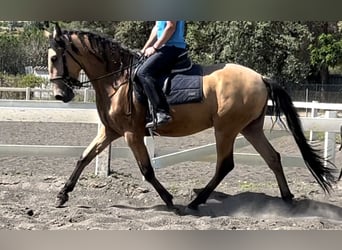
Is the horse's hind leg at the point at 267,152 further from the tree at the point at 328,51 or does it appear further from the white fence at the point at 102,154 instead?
the tree at the point at 328,51

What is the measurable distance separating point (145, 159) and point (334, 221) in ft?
4.85

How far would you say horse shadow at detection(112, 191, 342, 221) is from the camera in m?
4.29

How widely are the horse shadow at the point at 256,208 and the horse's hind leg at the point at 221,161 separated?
9cm

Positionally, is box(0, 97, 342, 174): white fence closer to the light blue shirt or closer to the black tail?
the black tail

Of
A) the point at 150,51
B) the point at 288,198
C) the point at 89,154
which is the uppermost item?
the point at 150,51

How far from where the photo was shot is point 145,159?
13.9 ft

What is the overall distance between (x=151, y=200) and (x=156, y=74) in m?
1.13

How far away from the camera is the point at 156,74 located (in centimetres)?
409

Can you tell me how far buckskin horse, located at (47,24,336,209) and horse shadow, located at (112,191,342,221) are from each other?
13 centimetres

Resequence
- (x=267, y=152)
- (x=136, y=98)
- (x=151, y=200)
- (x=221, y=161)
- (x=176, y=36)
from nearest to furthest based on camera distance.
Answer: (x=176, y=36)
(x=136, y=98)
(x=221, y=161)
(x=267, y=152)
(x=151, y=200)

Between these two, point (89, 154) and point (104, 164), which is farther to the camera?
point (104, 164)

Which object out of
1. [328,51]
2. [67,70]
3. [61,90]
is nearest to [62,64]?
[67,70]

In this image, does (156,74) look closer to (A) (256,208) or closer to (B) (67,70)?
(B) (67,70)

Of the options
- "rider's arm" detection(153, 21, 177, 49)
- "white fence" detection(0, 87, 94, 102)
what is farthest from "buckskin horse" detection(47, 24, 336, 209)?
"white fence" detection(0, 87, 94, 102)
